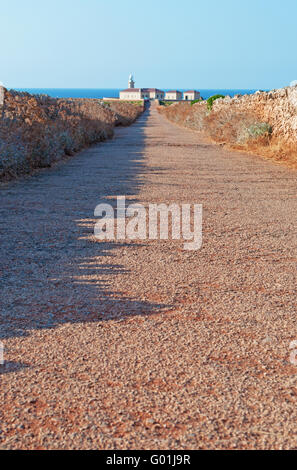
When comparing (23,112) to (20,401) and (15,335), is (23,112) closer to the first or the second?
(15,335)

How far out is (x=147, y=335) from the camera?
356cm

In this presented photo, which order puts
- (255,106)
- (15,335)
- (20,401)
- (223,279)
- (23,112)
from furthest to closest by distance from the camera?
1. (255,106)
2. (23,112)
3. (223,279)
4. (15,335)
5. (20,401)

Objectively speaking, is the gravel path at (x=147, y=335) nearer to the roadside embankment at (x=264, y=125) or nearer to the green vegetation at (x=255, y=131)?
the roadside embankment at (x=264, y=125)

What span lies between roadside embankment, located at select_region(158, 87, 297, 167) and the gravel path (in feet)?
24.9

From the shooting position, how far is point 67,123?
15.6 m

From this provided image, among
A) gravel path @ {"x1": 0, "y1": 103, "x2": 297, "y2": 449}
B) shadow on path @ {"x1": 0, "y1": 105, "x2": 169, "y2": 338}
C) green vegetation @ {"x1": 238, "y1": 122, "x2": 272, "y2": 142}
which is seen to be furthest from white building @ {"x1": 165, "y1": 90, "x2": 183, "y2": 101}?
gravel path @ {"x1": 0, "y1": 103, "x2": 297, "y2": 449}

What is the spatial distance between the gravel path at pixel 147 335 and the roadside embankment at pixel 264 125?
7.59 metres

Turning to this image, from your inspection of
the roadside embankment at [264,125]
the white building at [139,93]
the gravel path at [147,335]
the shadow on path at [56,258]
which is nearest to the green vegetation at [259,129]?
the roadside embankment at [264,125]

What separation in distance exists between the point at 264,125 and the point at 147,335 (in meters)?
13.4

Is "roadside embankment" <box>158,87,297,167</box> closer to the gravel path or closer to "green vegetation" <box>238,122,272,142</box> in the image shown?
"green vegetation" <box>238,122,272,142</box>

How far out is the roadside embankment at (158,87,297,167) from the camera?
1421 centimetres

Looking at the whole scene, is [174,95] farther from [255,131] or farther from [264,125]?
[264,125]

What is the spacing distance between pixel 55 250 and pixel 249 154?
35.9ft
